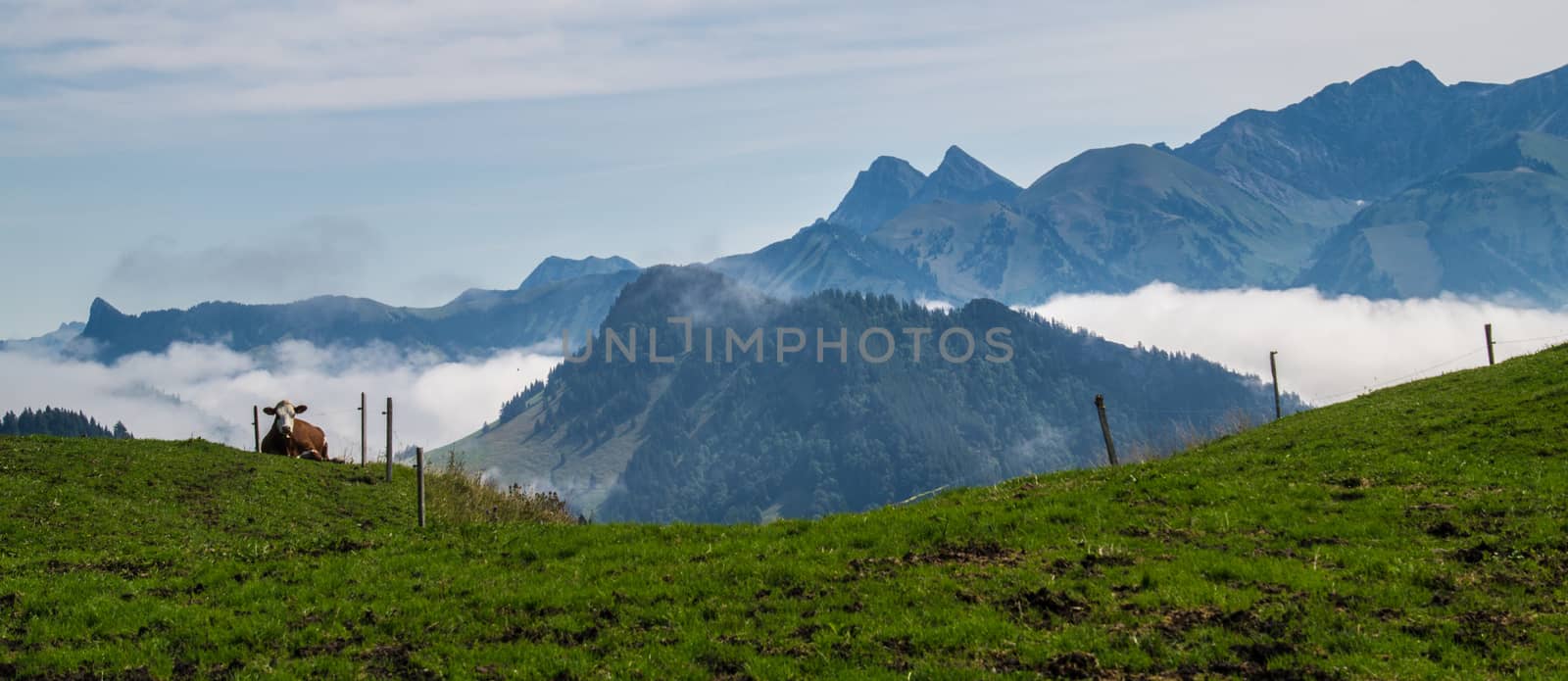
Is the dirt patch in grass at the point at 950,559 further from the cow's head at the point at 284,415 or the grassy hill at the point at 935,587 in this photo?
the cow's head at the point at 284,415

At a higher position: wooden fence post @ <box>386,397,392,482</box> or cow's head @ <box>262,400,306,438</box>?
cow's head @ <box>262,400,306,438</box>

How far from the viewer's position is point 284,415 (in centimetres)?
5541

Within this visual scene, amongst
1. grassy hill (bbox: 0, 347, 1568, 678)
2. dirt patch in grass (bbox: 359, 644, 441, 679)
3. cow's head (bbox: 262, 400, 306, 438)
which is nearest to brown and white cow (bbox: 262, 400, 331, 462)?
cow's head (bbox: 262, 400, 306, 438)

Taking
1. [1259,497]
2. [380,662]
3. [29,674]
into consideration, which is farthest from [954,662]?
[29,674]

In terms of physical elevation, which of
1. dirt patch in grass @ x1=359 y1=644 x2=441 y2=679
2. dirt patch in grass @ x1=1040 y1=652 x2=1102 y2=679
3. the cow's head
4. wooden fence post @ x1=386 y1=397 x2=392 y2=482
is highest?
the cow's head

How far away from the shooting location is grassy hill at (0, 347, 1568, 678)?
17.4 metres

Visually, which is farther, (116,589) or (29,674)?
(116,589)

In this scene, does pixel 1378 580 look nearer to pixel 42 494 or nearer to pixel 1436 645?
pixel 1436 645

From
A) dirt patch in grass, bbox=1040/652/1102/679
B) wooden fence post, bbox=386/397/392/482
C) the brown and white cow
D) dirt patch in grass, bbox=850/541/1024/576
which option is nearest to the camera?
dirt patch in grass, bbox=1040/652/1102/679

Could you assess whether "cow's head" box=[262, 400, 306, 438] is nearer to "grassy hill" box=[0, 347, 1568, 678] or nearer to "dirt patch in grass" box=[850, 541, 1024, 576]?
"grassy hill" box=[0, 347, 1568, 678]

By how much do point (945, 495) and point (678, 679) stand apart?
1608 cm

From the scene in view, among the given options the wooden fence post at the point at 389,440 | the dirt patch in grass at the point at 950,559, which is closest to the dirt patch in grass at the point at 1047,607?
the dirt patch in grass at the point at 950,559

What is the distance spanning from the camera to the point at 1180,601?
62.7ft

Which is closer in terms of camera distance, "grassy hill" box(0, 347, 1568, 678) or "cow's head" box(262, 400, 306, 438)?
"grassy hill" box(0, 347, 1568, 678)
